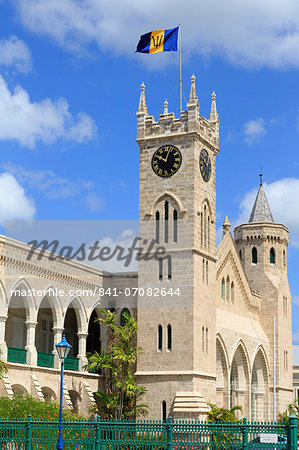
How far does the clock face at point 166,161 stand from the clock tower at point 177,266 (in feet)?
0.07

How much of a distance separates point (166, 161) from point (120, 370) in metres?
11.3

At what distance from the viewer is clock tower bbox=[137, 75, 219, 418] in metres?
39.1

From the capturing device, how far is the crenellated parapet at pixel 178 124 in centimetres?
4128

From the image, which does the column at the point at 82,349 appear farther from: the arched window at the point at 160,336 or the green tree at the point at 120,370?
the arched window at the point at 160,336

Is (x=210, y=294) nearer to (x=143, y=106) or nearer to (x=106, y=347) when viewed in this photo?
(x=106, y=347)

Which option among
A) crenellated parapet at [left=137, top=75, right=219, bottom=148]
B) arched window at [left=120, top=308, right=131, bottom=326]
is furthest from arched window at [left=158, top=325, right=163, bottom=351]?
crenellated parapet at [left=137, top=75, right=219, bottom=148]

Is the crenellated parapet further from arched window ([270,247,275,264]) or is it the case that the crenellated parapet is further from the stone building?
arched window ([270,247,275,264])

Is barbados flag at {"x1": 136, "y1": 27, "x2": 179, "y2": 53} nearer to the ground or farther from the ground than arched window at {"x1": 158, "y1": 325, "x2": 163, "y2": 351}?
farther from the ground

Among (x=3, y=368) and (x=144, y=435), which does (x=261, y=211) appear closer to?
(x=3, y=368)

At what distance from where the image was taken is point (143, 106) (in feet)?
142

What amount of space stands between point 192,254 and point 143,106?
9175 mm

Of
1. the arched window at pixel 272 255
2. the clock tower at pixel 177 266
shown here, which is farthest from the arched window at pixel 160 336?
the arched window at pixel 272 255

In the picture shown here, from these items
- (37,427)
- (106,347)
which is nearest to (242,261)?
(106,347)

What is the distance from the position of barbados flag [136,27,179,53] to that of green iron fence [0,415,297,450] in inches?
881
